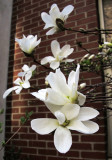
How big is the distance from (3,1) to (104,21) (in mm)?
1435

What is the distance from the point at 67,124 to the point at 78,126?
0.15 feet

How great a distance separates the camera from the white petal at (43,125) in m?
0.42

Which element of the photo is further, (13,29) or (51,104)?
(13,29)

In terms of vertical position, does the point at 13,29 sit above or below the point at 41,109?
above

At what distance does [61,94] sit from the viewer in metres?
0.43

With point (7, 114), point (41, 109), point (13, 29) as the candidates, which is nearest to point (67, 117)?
point (41, 109)

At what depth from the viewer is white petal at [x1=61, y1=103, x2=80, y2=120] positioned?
406 mm

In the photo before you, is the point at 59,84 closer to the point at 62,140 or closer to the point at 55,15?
the point at 62,140

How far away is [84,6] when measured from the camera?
6.44ft

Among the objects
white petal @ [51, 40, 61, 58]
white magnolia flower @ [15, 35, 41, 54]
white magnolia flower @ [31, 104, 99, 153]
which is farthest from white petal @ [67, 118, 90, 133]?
white petal @ [51, 40, 61, 58]

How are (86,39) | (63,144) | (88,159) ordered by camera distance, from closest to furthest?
(63,144)
(88,159)
(86,39)

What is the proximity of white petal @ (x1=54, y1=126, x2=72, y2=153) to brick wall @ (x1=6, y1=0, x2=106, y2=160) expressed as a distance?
50.9 inches

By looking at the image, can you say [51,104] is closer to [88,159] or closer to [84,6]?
[88,159]

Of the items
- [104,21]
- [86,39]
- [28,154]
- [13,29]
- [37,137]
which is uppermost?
[13,29]
